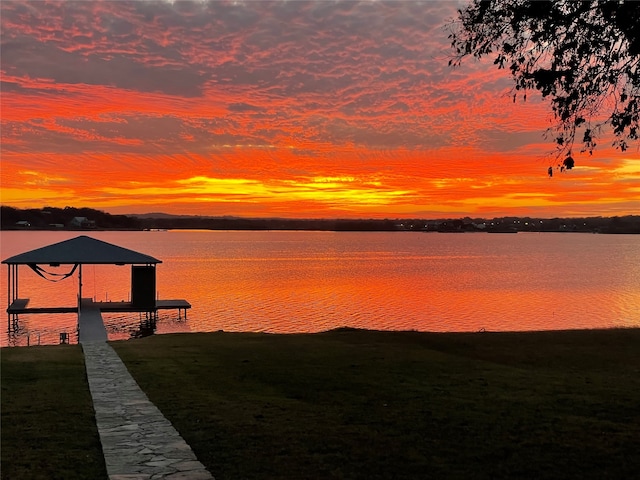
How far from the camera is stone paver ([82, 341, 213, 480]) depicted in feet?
22.1

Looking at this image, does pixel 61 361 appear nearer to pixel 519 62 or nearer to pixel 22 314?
pixel 519 62

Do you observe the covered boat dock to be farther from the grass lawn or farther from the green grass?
the grass lawn

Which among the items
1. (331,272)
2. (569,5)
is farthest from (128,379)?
(331,272)

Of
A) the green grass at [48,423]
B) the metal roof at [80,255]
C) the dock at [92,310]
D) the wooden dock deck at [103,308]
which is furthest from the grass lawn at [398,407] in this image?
the wooden dock deck at [103,308]

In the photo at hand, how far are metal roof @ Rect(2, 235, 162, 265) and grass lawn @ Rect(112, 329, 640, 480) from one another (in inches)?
670

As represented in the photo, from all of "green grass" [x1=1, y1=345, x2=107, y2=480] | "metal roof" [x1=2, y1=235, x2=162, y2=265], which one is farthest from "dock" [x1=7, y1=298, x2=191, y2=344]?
"green grass" [x1=1, y1=345, x2=107, y2=480]

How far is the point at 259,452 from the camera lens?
7.63 m

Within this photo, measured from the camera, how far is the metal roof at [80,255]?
3316 centimetres

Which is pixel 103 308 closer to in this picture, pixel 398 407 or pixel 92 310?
pixel 92 310

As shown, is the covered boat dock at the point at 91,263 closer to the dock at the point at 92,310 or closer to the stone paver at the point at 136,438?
the dock at the point at 92,310

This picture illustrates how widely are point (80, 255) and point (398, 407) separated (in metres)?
27.9

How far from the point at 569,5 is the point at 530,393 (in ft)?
22.5

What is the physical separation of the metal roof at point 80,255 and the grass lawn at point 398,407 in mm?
17028

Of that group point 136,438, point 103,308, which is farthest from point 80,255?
point 136,438
